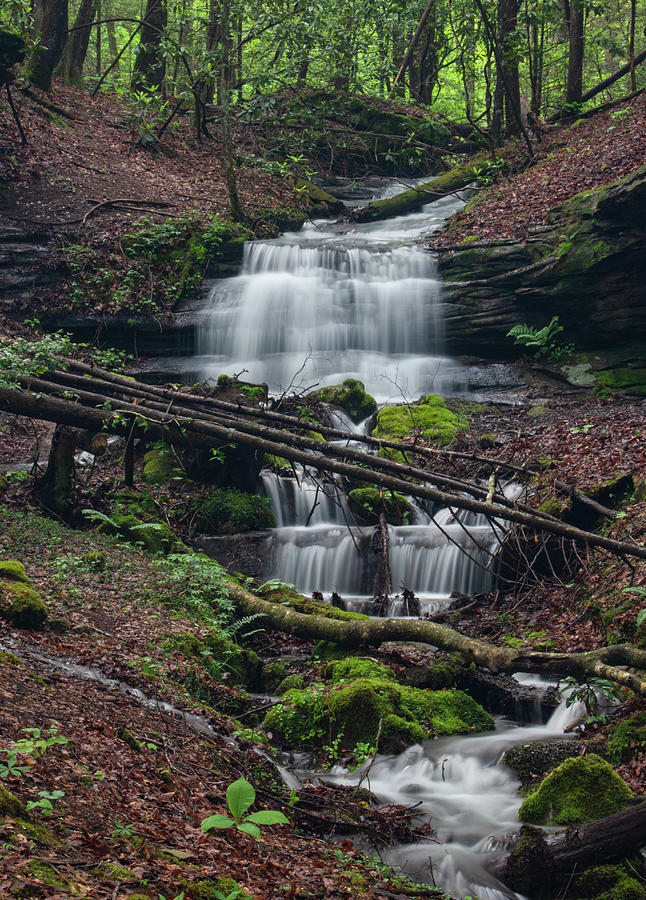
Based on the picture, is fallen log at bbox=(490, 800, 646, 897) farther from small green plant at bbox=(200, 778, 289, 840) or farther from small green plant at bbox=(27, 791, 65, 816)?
small green plant at bbox=(27, 791, 65, 816)

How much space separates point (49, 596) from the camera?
580cm

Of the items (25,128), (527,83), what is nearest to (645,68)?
(527,83)

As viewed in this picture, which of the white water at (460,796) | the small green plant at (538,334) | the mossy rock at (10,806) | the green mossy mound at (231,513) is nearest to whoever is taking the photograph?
the mossy rock at (10,806)

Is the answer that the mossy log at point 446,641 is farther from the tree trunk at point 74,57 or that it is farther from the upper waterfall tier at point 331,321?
the tree trunk at point 74,57

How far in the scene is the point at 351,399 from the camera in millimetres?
12703

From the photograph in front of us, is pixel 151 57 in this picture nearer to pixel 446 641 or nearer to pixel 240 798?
pixel 446 641

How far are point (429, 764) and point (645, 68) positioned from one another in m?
24.7

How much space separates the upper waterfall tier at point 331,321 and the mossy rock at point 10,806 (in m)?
11.7

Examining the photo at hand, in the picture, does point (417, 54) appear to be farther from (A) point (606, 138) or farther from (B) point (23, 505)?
(B) point (23, 505)

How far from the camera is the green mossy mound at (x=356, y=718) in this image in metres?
5.34

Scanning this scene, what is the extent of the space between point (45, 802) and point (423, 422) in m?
10.0

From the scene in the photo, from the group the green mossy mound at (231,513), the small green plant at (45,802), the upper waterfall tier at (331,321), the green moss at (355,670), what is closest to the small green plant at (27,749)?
the small green plant at (45,802)

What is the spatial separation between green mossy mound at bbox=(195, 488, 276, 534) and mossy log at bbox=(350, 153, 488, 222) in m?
12.0

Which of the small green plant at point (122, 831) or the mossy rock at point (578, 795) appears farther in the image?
the mossy rock at point (578, 795)
